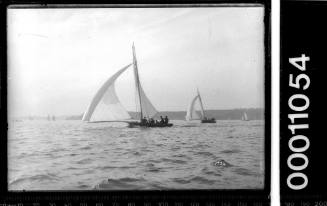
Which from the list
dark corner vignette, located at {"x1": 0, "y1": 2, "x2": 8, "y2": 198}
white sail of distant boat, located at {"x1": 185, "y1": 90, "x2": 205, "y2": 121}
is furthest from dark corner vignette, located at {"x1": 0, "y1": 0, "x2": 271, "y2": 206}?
white sail of distant boat, located at {"x1": 185, "y1": 90, "x2": 205, "y2": 121}

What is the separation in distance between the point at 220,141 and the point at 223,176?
118 millimetres

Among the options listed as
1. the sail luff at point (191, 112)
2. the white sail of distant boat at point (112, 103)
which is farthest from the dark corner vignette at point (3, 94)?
the sail luff at point (191, 112)

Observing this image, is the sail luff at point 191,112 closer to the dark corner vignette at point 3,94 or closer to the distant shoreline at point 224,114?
the distant shoreline at point 224,114

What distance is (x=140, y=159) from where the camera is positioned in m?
1.35

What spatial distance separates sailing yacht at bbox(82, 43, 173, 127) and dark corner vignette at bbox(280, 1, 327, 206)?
409mm

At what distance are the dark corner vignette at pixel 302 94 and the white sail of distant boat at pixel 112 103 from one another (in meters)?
0.45

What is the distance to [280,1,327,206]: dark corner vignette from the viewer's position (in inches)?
51.7

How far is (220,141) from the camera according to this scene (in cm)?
135

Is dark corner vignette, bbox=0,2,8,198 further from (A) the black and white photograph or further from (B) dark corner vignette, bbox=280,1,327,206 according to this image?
(B) dark corner vignette, bbox=280,1,327,206

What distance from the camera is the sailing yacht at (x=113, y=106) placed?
1.35 metres

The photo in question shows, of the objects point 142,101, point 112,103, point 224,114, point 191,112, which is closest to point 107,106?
point 112,103

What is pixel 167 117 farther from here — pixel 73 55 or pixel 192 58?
pixel 73 55

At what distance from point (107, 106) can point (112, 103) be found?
0.07 feet

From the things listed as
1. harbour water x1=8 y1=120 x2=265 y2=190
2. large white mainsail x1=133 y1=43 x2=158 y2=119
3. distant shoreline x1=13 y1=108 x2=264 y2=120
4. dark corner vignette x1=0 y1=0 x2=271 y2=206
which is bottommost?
dark corner vignette x1=0 y1=0 x2=271 y2=206
